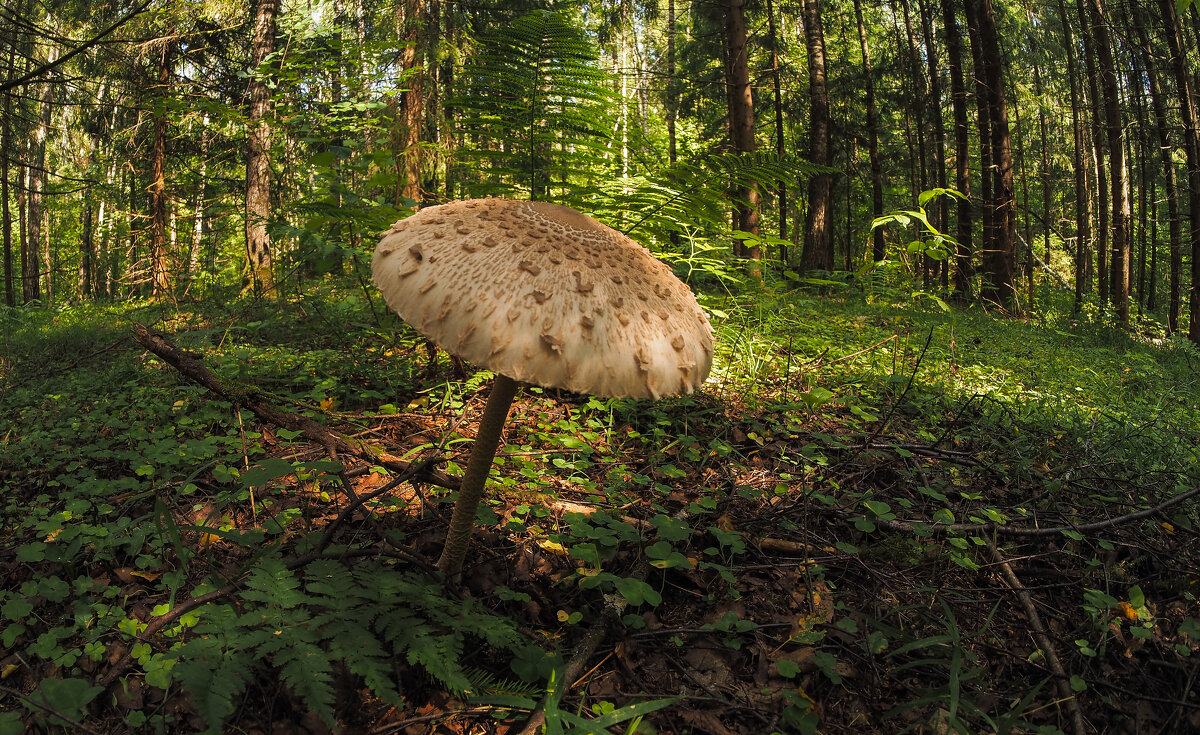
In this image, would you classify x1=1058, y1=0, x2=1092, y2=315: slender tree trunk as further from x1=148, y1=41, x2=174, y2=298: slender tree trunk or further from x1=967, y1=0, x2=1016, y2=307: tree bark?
x1=148, y1=41, x2=174, y2=298: slender tree trunk

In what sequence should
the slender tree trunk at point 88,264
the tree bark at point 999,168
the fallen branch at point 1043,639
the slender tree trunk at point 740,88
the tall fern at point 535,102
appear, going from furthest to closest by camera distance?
the slender tree trunk at point 88,264 < the tree bark at point 999,168 < the slender tree trunk at point 740,88 < the tall fern at point 535,102 < the fallen branch at point 1043,639

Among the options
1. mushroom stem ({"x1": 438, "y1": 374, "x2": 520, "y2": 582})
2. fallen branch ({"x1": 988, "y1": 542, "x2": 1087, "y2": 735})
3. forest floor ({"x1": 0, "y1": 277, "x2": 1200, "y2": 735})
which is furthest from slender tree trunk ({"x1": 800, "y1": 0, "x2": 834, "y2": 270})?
mushroom stem ({"x1": 438, "y1": 374, "x2": 520, "y2": 582})

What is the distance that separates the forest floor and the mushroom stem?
0.41 feet

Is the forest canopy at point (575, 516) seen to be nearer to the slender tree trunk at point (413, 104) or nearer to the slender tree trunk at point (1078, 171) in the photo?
the slender tree trunk at point (413, 104)

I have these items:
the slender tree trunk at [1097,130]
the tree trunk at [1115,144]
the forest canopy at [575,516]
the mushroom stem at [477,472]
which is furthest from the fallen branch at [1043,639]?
the slender tree trunk at [1097,130]

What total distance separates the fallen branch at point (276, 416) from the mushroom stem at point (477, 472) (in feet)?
1.81

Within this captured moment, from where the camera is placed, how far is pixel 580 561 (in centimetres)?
234

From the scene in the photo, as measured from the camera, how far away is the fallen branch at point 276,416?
2.66 m

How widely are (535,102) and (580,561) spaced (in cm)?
298

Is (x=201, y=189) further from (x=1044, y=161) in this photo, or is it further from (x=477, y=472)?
(x=1044, y=161)

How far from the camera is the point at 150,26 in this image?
9883mm

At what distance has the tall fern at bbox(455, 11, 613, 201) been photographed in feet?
12.5

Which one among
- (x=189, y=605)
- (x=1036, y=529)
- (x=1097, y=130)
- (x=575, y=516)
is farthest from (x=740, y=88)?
(x=1097, y=130)

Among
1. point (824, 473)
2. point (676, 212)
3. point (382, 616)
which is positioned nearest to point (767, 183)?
point (676, 212)
